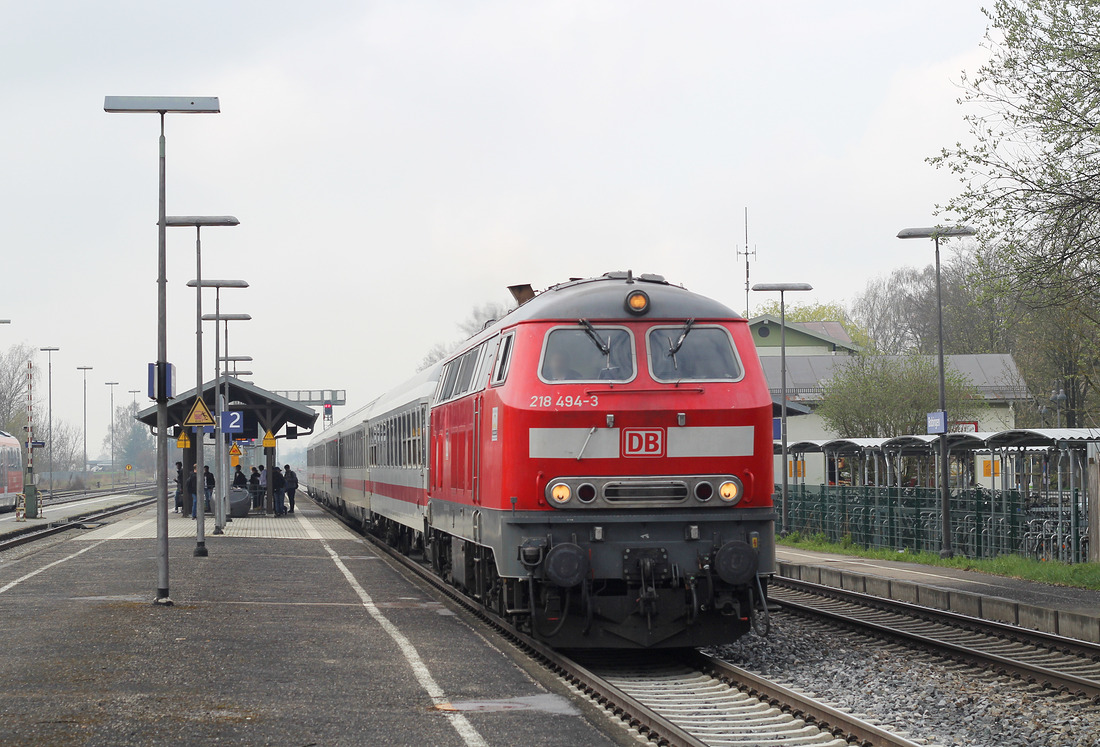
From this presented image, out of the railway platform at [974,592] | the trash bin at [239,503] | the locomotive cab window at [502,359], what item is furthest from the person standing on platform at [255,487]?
the locomotive cab window at [502,359]

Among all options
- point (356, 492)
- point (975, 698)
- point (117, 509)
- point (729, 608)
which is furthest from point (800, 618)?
point (117, 509)

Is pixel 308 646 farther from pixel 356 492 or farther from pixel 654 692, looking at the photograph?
pixel 356 492

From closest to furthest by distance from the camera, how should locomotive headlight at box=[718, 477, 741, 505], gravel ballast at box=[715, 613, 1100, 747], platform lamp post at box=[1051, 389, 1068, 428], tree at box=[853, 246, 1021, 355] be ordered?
gravel ballast at box=[715, 613, 1100, 747]
locomotive headlight at box=[718, 477, 741, 505]
platform lamp post at box=[1051, 389, 1068, 428]
tree at box=[853, 246, 1021, 355]

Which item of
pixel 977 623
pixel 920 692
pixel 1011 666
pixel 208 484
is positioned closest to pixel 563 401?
pixel 920 692

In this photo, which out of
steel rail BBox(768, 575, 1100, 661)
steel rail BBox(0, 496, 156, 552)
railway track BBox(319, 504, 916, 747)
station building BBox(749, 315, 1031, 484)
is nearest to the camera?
railway track BBox(319, 504, 916, 747)

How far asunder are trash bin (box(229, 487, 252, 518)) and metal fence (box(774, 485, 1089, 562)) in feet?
55.3

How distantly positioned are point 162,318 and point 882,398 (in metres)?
30.1

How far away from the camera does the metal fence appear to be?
22906mm

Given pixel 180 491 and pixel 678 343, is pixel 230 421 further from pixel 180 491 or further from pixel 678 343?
pixel 678 343

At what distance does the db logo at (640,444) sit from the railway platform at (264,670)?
203 centimetres

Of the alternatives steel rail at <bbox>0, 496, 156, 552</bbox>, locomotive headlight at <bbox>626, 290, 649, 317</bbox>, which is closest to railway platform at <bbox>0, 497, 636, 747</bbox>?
locomotive headlight at <bbox>626, 290, 649, 317</bbox>

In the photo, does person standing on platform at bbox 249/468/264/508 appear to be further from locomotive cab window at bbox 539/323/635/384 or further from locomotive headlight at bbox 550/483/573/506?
locomotive headlight at bbox 550/483/573/506

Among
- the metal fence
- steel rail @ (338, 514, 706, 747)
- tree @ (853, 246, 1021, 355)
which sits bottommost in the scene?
steel rail @ (338, 514, 706, 747)

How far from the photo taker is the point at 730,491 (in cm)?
1128
